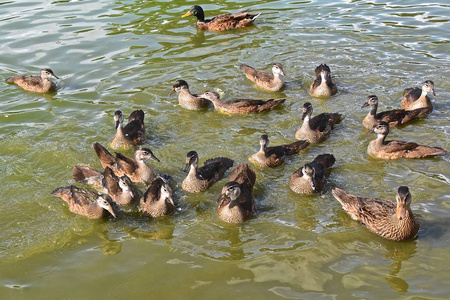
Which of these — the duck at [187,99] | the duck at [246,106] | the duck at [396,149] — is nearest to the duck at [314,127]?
the duck at [396,149]

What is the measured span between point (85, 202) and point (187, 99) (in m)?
4.38

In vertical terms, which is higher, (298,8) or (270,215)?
(298,8)

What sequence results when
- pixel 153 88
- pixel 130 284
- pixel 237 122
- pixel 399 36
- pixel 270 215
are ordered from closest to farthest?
pixel 130 284
pixel 270 215
pixel 237 122
pixel 153 88
pixel 399 36

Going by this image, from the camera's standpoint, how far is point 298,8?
17.9 m

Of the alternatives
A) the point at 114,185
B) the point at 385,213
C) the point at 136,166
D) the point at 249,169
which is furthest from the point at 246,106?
the point at 385,213

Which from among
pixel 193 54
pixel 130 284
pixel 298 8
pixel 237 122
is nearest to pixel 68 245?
pixel 130 284

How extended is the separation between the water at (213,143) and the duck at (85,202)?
0.53ft

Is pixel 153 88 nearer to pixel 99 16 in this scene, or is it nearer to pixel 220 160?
pixel 220 160

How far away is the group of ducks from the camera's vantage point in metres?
8.12

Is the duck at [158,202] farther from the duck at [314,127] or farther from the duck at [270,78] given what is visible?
the duck at [270,78]

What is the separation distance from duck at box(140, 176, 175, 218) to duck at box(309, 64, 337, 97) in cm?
519

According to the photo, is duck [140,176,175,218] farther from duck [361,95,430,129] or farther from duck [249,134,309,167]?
duck [361,95,430,129]

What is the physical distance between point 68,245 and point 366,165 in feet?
17.3

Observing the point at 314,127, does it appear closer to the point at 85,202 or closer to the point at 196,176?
the point at 196,176
